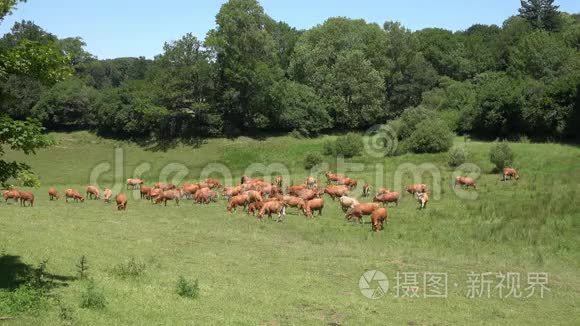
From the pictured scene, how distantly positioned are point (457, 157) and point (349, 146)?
13.3 metres

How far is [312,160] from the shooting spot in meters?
55.4

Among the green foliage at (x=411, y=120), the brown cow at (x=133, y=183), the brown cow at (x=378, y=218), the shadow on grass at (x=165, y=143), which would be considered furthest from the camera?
the shadow on grass at (x=165, y=143)

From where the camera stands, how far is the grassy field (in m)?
13.6

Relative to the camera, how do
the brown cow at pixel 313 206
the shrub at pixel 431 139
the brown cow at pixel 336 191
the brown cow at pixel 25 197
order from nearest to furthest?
the brown cow at pixel 313 206 → the brown cow at pixel 25 197 → the brown cow at pixel 336 191 → the shrub at pixel 431 139

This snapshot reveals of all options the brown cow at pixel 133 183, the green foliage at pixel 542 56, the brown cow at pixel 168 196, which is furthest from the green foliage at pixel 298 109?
the brown cow at pixel 168 196

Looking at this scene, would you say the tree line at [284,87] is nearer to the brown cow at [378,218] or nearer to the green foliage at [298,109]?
the green foliage at [298,109]

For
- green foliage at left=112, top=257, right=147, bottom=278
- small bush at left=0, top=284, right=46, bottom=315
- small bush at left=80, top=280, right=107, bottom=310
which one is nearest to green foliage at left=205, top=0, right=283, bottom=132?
green foliage at left=112, top=257, right=147, bottom=278

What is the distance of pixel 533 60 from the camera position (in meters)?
→ 77.9

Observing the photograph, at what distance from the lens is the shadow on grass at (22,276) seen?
→ 1331cm

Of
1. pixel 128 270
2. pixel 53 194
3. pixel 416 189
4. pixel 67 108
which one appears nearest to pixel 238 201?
pixel 416 189

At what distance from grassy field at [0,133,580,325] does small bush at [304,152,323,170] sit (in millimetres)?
18481

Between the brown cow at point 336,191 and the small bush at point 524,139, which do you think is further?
the small bush at point 524,139

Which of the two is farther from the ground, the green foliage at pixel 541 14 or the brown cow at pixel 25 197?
the green foliage at pixel 541 14

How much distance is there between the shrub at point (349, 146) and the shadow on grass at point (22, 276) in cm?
4418
